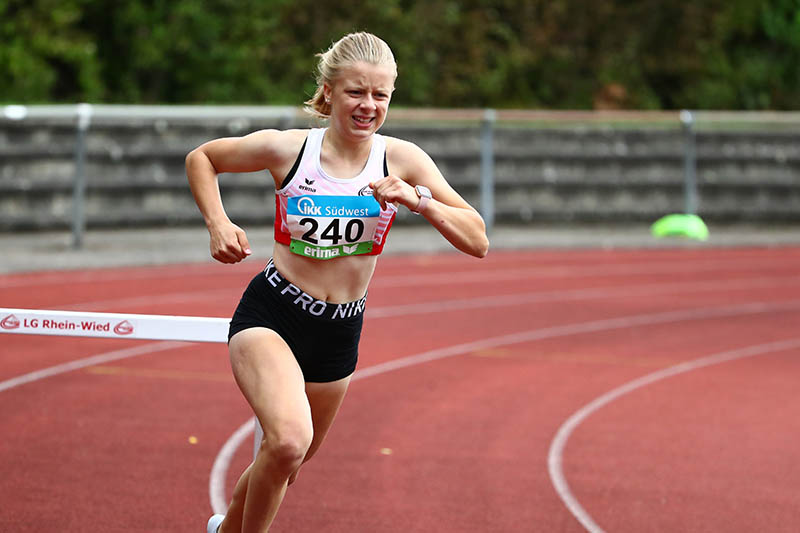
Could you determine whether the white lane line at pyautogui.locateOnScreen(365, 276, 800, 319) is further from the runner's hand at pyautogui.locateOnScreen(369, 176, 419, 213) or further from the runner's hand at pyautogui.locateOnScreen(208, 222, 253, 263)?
the runner's hand at pyautogui.locateOnScreen(369, 176, 419, 213)

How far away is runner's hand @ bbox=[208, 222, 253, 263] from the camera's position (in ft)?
13.8

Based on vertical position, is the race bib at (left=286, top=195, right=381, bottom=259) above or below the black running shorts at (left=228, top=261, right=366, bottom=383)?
above

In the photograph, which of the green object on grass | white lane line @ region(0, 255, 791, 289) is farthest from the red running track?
the green object on grass

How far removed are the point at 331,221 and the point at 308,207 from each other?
0.31 ft

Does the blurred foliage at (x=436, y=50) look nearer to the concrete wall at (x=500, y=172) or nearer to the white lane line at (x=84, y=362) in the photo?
the concrete wall at (x=500, y=172)

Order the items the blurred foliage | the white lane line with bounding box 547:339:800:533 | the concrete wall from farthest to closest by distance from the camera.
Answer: the blurred foliage → the concrete wall → the white lane line with bounding box 547:339:800:533

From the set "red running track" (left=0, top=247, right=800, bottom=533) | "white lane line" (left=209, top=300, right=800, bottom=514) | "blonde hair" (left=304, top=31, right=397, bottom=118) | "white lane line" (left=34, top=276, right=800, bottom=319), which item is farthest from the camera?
"white lane line" (left=34, top=276, right=800, bottom=319)

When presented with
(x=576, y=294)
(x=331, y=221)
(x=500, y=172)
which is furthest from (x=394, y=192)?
(x=500, y=172)

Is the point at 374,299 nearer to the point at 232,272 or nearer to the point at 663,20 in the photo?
the point at 232,272

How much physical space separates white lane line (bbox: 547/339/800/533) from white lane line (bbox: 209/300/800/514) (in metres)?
1.33

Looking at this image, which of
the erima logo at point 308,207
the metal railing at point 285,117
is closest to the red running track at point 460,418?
the erima logo at point 308,207

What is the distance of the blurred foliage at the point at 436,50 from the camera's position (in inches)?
1065

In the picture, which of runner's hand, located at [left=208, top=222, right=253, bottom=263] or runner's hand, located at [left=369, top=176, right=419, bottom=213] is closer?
runner's hand, located at [left=369, top=176, right=419, bottom=213]

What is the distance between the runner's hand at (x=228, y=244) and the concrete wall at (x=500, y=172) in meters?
12.2
